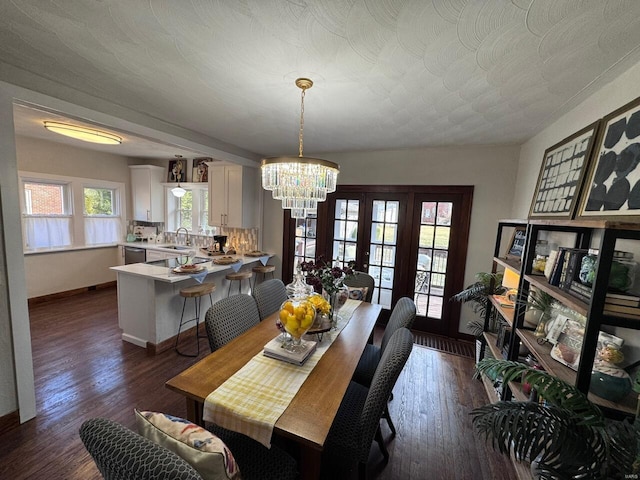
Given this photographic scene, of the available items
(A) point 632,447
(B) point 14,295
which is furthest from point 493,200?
(B) point 14,295

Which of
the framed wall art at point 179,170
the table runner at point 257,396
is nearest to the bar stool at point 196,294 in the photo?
the table runner at point 257,396

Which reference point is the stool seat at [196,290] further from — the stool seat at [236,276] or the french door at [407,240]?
the french door at [407,240]

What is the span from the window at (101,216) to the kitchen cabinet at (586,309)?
254 inches

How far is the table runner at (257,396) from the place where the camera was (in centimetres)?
115

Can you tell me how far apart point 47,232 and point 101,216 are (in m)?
0.84

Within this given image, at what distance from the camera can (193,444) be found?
0.88 metres

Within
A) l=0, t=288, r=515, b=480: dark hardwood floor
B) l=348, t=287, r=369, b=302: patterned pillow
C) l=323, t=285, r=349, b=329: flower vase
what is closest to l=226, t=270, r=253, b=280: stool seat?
l=0, t=288, r=515, b=480: dark hardwood floor

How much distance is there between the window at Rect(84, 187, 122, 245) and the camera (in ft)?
15.9

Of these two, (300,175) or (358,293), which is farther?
(358,293)

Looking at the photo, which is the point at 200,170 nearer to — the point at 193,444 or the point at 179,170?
the point at 179,170

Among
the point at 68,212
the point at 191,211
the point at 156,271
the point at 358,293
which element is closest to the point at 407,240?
the point at 358,293

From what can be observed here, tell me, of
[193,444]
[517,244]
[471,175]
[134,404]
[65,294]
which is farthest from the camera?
[65,294]

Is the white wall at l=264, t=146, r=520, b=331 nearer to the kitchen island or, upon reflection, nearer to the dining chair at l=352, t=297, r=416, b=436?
the dining chair at l=352, t=297, r=416, b=436

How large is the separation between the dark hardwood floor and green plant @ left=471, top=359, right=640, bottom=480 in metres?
1.02
